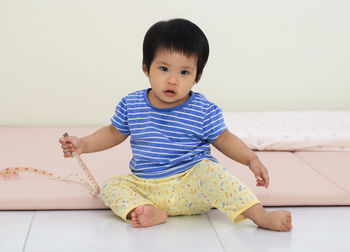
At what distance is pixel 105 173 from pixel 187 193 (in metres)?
0.40

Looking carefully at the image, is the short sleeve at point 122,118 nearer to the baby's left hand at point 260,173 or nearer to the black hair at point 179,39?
the black hair at point 179,39

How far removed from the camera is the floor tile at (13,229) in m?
1.19

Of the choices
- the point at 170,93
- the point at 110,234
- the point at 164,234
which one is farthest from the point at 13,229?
the point at 170,93

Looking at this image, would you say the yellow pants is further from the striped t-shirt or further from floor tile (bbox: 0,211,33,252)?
floor tile (bbox: 0,211,33,252)

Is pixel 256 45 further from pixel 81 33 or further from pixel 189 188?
pixel 189 188

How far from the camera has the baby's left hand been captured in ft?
4.30

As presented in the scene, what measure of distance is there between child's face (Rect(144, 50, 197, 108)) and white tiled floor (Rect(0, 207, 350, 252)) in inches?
12.3

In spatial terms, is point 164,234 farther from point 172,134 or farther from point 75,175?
point 75,175

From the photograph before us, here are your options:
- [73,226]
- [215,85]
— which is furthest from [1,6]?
[73,226]

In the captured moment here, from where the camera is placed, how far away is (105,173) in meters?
1.68

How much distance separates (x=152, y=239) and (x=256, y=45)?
1558mm

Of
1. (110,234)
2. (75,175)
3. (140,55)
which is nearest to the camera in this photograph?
(110,234)

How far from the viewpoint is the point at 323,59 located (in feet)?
8.65

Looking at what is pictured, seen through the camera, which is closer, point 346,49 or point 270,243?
point 270,243
